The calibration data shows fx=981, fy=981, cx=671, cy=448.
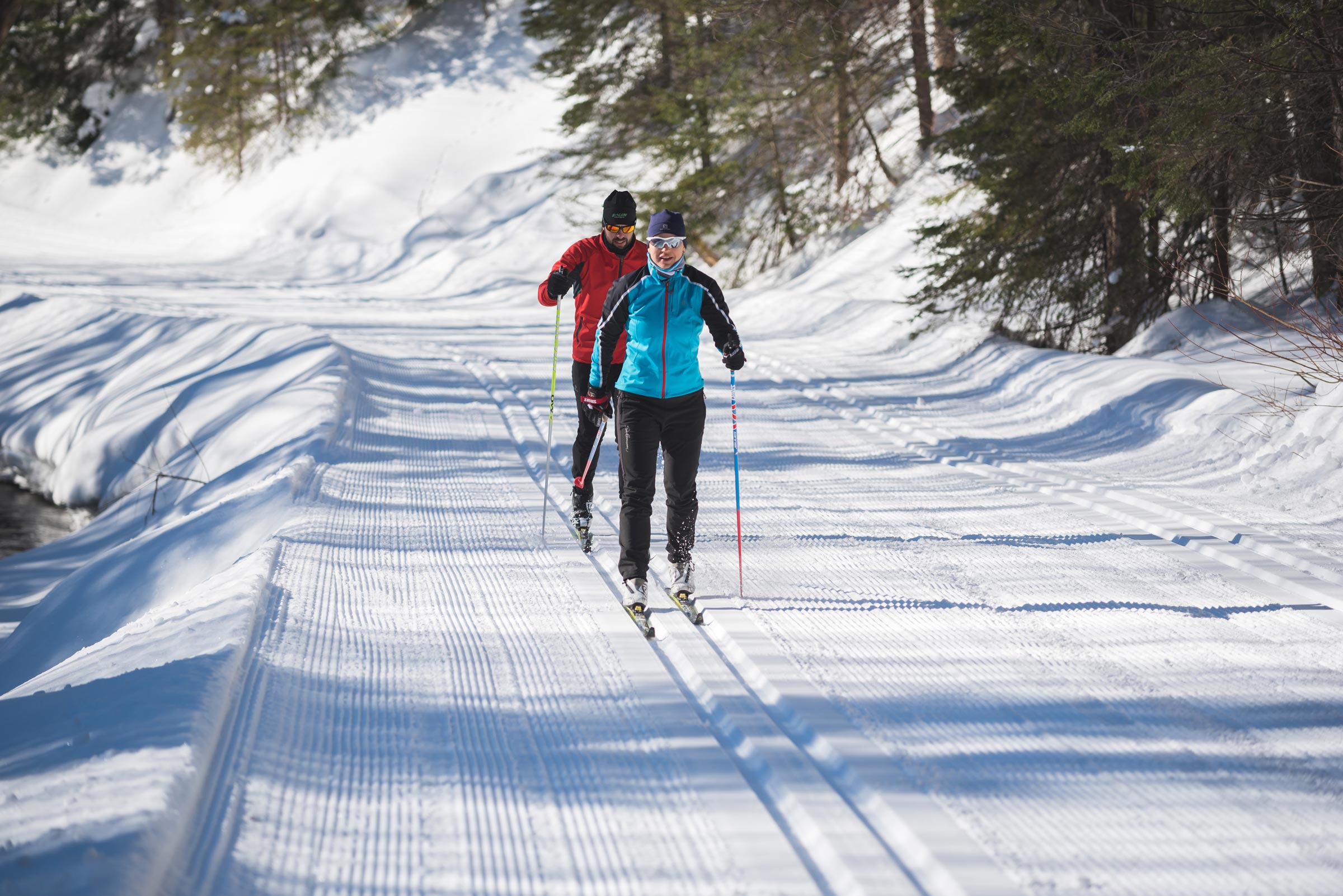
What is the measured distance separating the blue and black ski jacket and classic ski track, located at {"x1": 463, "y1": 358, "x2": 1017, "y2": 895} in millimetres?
1122

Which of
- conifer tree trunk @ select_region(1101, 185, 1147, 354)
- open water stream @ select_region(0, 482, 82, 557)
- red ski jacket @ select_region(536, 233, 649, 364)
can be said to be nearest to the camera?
red ski jacket @ select_region(536, 233, 649, 364)

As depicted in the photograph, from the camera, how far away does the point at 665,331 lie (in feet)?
15.5

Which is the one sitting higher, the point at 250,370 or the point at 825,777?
the point at 250,370

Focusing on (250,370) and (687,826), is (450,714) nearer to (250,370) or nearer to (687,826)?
(687,826)

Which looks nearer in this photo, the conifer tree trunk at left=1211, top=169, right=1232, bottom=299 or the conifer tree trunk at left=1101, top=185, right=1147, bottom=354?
the conifer tree trunk at left=1211, top=169, right=1232, bottom=299

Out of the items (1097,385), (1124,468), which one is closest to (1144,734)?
(1124,468)

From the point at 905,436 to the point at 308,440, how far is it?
5.01 m

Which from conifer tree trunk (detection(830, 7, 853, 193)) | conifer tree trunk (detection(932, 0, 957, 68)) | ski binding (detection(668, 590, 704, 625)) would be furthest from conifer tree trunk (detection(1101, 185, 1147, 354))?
ski binding (detection(668, 590, 704, 625))

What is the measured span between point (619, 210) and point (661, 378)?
1.40 meters

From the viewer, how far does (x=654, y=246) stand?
4629mm

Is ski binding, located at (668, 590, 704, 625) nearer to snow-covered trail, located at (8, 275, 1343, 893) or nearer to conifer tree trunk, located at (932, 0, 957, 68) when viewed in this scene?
snow-covered trail, located at (8, 275, 1343, 893)

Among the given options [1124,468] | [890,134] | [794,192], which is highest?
[890,134]

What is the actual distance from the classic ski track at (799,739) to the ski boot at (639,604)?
7 centimetres

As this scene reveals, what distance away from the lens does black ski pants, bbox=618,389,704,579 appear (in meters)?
4.79
